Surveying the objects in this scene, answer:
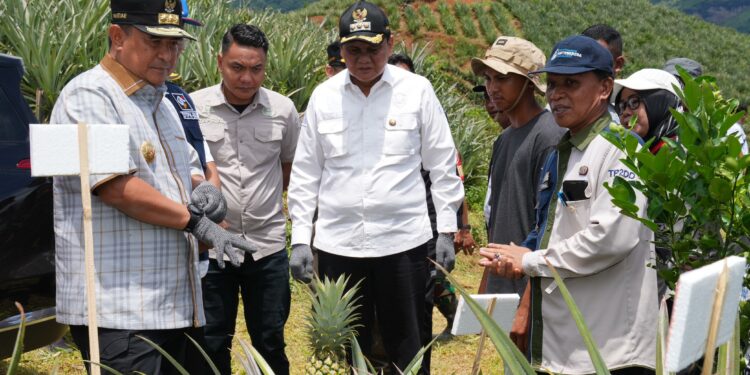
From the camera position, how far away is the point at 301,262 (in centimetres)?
425

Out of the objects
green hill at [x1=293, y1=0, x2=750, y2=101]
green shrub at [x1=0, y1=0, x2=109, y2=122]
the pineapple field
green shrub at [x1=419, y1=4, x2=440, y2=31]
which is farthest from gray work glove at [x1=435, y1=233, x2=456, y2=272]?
green shrub at [x1=419, y1=4, x2=440, y2=31]

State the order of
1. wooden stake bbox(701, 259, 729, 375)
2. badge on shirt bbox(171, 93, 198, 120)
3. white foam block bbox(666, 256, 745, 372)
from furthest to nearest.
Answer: badge on shirt bbox(171, 93, 198, 120) → wooden stake bbox(701, 259, 729, 375) → white foam block bbox(666, 256, 745, 372)

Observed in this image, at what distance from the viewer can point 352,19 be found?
4324mm

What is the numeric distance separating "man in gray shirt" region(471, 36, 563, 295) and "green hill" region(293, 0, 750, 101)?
69.4ft

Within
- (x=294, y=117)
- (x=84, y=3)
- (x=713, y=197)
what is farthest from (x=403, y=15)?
(x=713, y=197)

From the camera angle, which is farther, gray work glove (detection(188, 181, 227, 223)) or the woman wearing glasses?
the woman wearing glasses

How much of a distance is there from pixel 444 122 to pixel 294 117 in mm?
898

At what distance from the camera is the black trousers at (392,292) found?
4.33m

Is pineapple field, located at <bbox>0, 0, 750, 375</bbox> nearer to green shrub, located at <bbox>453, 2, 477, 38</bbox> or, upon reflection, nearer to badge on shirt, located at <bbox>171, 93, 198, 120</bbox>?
badge on shirt, located at <bbox>171, 93, 198, 120</bbox>

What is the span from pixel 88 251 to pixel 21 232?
207 cm

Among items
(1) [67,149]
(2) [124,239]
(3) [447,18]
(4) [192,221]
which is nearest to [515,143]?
(4) [192,221]

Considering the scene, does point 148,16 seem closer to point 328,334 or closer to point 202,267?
point 202,267

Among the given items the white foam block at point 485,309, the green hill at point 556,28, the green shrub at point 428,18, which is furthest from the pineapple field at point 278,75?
the green shrub at point 428,18

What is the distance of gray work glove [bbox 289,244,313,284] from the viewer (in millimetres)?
4254
